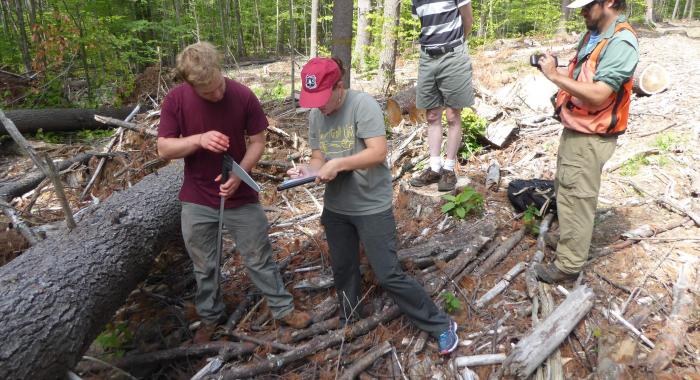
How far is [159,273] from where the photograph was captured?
3965 mm

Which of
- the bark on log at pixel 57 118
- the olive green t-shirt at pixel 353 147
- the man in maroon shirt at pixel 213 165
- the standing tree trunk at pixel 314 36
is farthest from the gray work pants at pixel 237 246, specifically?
the standing tree trunk at pixel 314 36

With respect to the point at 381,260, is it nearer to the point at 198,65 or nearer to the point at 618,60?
the point at 198,65

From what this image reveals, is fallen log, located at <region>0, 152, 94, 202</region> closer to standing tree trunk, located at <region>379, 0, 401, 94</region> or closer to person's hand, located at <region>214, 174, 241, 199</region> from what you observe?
person's hand, located at <region>214, 174, 241, 199</region>

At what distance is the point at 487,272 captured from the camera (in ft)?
11.6

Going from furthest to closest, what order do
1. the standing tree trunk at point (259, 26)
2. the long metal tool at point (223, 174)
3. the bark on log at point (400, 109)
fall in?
1. the standing tree trunk at point (259, 26)
2. the bark on log at point (400, 109)
3. the long metal tool at point (223, 174)

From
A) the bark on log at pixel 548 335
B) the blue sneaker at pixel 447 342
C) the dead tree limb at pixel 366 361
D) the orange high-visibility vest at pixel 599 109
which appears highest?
the orange high-visibility vest at pixel 599 109

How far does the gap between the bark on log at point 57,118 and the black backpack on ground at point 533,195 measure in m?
8.87

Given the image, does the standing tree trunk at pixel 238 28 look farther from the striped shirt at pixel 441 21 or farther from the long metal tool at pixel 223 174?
the long metal tool at pixel 223 174

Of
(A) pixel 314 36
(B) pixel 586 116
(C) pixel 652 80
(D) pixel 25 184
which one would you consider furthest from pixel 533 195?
(A) pixel 314 36

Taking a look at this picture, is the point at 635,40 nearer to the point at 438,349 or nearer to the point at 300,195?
the point at 438,349

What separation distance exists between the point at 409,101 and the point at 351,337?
5.21 m

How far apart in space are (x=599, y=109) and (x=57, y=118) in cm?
1034

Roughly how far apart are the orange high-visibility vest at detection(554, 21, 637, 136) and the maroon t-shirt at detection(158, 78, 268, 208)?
229 centimetres

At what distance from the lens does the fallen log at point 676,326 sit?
2516mm
